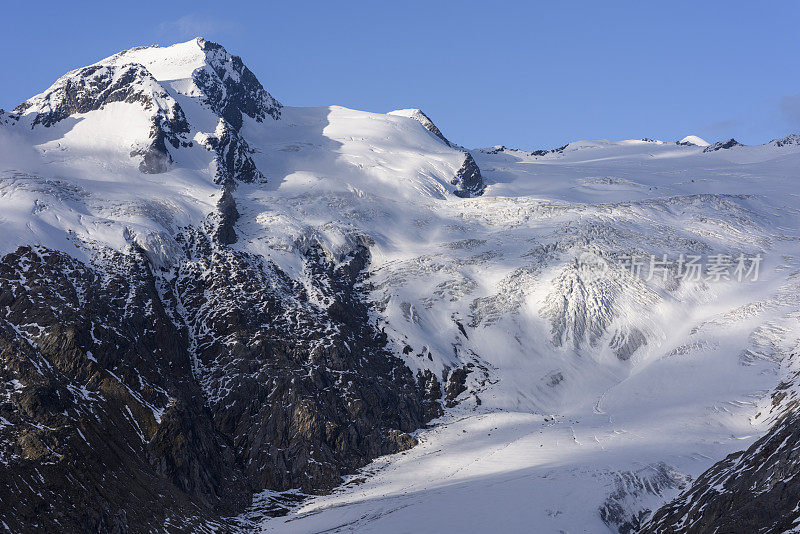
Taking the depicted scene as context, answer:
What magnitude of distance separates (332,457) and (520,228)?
70661 mm

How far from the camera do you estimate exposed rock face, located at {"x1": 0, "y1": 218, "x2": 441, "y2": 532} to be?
68.4 metres

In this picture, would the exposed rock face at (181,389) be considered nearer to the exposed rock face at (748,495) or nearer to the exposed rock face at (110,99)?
the exposed rock face at (748,495)

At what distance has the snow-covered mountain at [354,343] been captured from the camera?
7188 centimetres

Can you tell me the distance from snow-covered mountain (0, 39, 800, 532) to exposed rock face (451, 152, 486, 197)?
11.8 m

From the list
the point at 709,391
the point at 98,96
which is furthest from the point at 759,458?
the point at 98,96

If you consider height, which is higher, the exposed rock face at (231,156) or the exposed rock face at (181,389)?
the exposed rock face at (231,156)

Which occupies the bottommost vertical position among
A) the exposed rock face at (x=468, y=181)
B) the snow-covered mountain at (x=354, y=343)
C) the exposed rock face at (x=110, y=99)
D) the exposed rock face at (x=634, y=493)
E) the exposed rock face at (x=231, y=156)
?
the exposed rock face at (x=634, y=493)

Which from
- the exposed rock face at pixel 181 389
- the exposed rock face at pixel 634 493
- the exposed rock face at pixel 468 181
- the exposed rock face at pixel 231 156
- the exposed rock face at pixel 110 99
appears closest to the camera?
the exposed rock face at pixel 181 389

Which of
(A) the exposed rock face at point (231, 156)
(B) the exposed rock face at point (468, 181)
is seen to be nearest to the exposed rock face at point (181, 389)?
(A) the exposed rock face at point (231, 156)

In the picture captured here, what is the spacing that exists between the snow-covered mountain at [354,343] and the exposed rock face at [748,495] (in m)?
0.38

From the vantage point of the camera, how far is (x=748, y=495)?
181 ft

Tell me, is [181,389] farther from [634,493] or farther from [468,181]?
[468,181]

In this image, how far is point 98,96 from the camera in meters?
158

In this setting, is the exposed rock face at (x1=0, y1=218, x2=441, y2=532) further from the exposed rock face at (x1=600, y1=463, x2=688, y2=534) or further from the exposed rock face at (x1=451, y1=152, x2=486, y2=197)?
the exposed rock face at (x1=451, y1=152, x2=486, y2=197)
